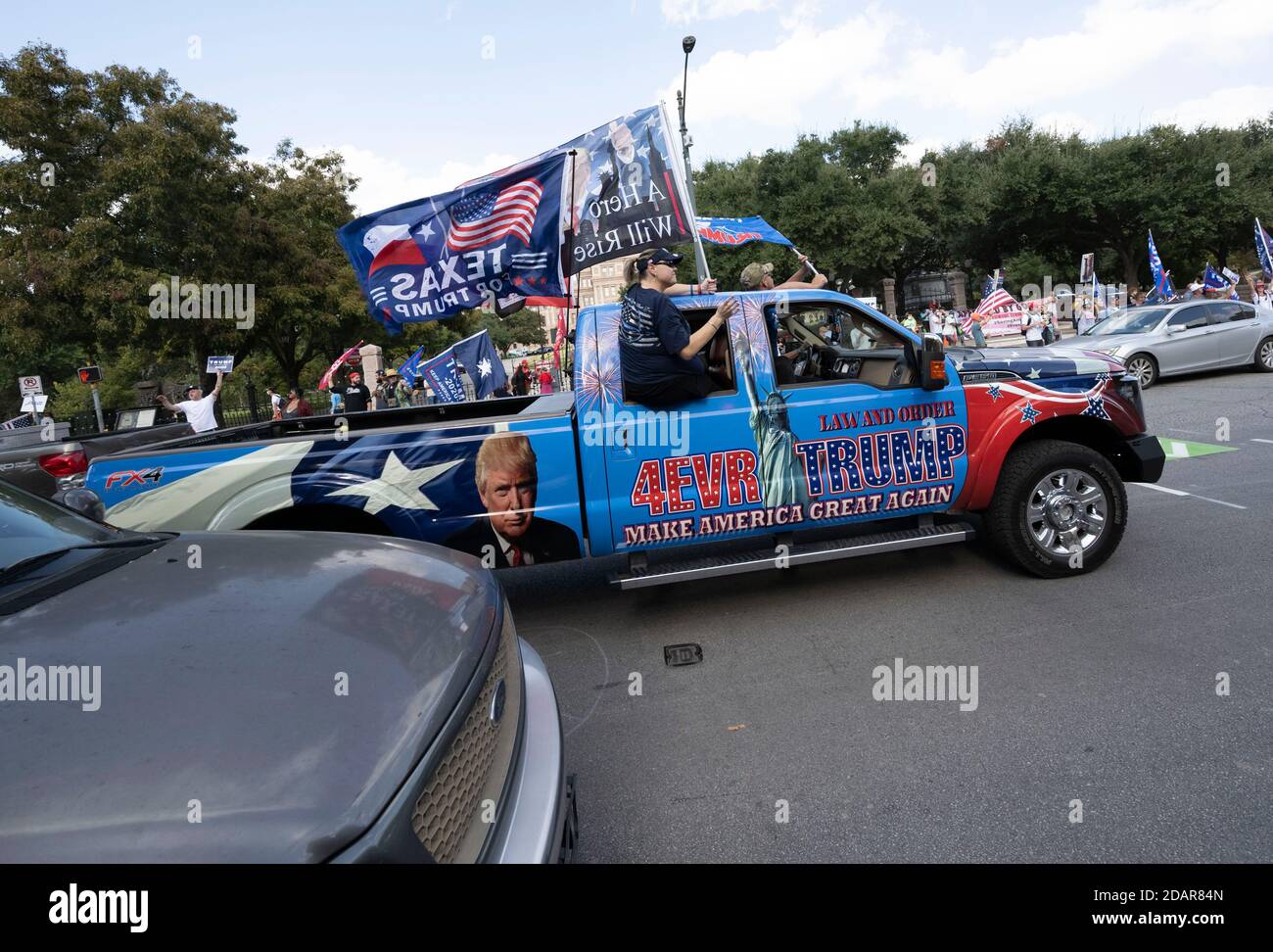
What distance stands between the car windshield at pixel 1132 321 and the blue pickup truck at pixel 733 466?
11.5 m

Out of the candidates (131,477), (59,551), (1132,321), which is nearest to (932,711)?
(59,551)

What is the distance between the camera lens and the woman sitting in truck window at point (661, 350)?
4539 millimetres

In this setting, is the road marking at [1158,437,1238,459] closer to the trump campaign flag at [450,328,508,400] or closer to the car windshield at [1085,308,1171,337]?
the car windshield at [1085,308,1171,337]

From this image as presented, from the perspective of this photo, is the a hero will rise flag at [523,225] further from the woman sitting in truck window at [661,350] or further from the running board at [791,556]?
the running board at [791,556]

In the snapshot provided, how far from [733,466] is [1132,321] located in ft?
46.0

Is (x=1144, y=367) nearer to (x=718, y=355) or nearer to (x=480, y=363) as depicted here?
(x=480, y=363)

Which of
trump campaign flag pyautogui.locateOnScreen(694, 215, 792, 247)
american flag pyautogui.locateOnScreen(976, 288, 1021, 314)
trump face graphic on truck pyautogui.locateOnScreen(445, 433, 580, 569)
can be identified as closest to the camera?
trump face graphic on truck pyautogui.locateOnScreen(445, 433, 580, 569)

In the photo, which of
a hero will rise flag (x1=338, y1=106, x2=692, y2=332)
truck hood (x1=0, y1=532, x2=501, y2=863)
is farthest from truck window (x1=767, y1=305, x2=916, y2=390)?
truck hood (x1=0, y1=532, x2=501, y2=863)

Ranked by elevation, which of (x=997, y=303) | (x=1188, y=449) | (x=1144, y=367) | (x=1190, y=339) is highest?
(x=997, y=303)

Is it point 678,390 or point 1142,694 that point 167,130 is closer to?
point 678,390

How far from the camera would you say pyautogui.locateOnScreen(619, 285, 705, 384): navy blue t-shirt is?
4539 mm

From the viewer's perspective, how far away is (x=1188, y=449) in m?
8.72

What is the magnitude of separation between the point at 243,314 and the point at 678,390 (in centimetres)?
2037
